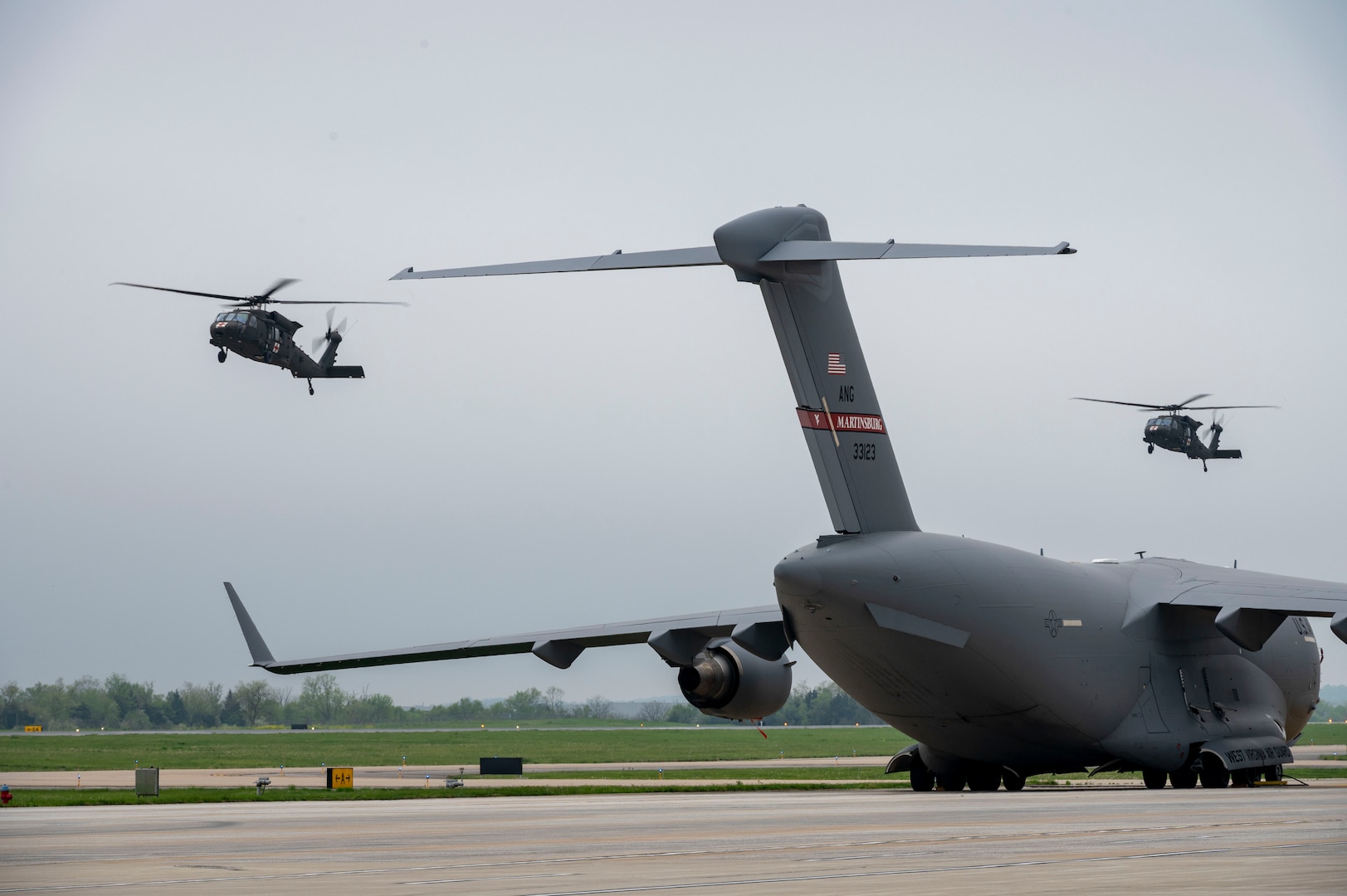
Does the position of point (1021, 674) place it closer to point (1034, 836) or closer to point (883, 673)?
point (883, 673)

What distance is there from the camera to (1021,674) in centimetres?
2170

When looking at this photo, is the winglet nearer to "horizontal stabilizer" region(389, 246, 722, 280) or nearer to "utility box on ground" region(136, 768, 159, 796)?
"utility box on ground" region(136, 768, 159, 796)

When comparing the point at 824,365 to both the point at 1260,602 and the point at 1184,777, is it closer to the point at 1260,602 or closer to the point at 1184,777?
the point at 1260,602

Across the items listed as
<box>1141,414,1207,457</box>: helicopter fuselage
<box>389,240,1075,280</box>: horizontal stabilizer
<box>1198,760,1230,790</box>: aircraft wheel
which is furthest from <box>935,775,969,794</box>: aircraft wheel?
<box>1141,414,1207,457</box>: helicopter fuselage

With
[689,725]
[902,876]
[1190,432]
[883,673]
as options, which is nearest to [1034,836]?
[902,876]

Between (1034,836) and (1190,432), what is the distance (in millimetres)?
44193

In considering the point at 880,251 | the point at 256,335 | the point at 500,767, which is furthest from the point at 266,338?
the point at 880,251

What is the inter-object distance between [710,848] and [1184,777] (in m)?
15.6

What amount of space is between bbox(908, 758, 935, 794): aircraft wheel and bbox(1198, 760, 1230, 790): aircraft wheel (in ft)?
13.8

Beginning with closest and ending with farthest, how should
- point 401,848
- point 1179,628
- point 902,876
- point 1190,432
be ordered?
point 902,876
point 401,848
point 1179,628
point 1190,432

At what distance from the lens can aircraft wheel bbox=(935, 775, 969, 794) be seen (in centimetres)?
2452

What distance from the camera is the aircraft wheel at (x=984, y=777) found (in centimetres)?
2441

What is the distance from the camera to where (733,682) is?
24.4 meters

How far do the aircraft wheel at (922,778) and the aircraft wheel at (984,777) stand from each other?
617 mm
